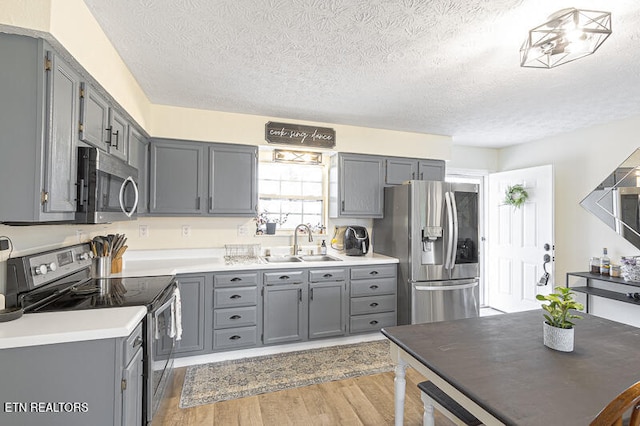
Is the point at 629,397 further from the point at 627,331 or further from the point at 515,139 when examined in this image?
the point at 515,139

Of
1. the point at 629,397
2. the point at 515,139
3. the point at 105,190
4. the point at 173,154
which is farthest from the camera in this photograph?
the point at 515,139

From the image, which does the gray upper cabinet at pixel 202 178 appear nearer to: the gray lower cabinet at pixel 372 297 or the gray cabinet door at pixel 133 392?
the gray lower cabinet at pixel 372 297

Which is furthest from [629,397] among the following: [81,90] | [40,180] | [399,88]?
[81,90]

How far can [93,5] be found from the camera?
5.25 ft

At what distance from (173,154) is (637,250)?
4.78m

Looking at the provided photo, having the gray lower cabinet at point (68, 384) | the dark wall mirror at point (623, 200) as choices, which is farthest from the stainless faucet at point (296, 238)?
the dark wall mirror at point (623, 200)

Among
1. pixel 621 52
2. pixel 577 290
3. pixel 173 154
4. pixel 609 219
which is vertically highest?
pixel 621 52

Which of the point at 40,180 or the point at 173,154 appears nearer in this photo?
the point at 40,180

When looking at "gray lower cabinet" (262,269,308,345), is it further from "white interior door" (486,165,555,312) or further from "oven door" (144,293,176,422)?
"white interior door" (486,165,555,312)

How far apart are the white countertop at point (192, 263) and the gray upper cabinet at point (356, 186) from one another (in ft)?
1.85

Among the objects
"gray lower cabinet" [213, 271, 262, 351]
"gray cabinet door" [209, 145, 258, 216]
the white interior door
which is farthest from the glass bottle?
"gray cabinet door" [209, 145, 258, 216]

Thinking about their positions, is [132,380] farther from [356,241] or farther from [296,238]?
[356,241]

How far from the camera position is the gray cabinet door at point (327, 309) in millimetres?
3096

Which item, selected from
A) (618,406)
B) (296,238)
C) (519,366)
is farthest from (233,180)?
(618,406)
